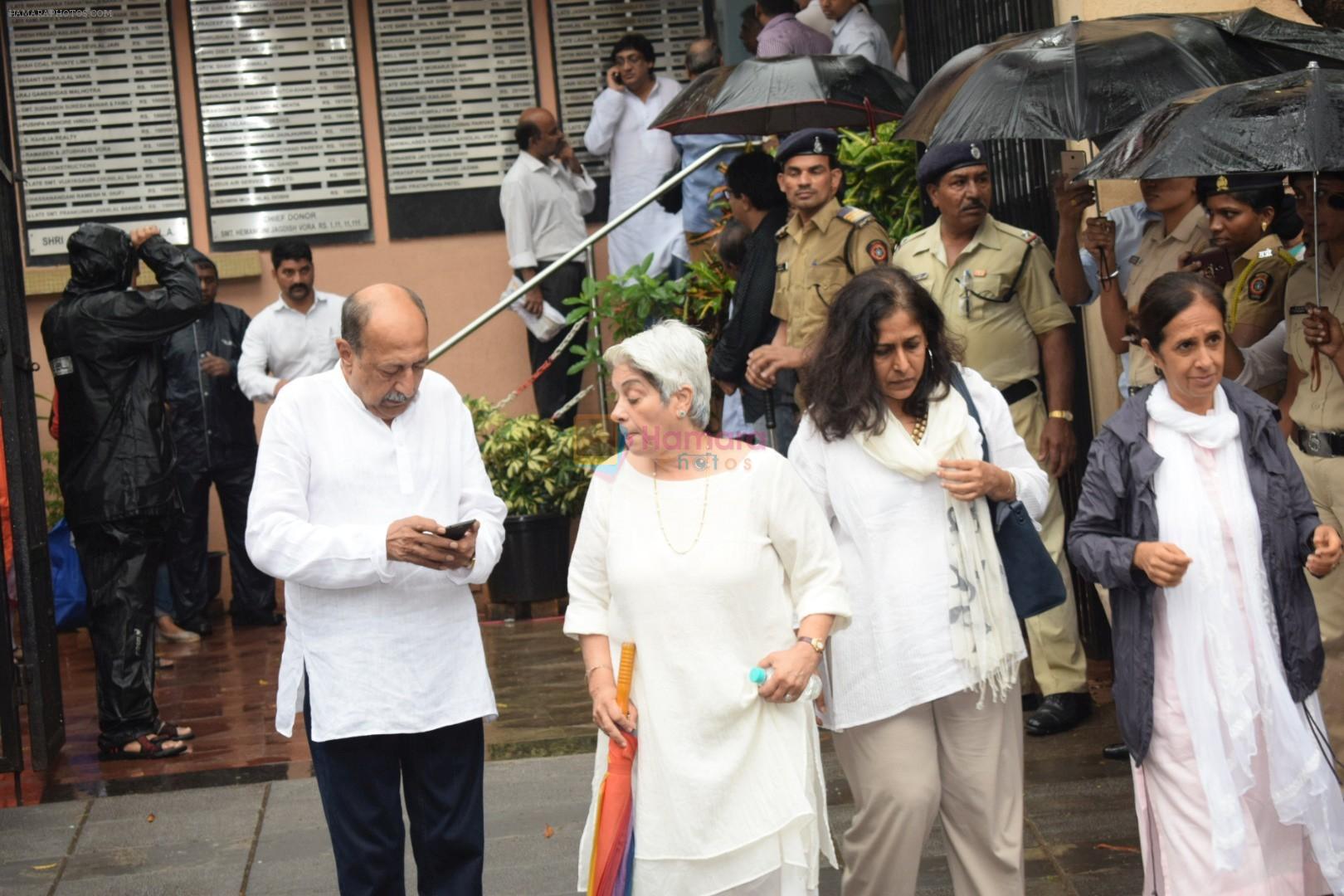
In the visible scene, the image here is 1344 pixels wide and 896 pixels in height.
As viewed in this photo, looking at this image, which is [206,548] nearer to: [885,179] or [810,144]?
[885,179]

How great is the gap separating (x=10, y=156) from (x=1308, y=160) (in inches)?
226

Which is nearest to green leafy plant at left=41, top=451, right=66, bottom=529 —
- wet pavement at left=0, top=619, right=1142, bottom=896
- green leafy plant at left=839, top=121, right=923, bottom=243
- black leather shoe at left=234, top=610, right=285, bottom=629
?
black leather shoe at left=234, top=610, right=285, bottom=629

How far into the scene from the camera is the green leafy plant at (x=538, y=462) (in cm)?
996

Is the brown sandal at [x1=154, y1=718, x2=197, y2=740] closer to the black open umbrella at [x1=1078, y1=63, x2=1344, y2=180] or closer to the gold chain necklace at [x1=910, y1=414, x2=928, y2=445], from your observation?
the gold chain necklace at [x1=910, y1=414, x2=928, y2=445]

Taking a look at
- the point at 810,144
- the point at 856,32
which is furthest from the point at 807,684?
the point at 856,32

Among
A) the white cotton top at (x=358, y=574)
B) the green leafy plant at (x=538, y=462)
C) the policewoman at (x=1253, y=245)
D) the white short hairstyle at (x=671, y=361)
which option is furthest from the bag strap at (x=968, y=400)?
the green leafy plant at (x=538, y=462)

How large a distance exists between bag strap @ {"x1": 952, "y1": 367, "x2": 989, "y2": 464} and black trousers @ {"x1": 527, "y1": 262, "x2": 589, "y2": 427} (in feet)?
22.2

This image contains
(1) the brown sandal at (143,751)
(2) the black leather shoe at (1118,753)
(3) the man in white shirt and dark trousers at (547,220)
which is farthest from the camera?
(3) the man in white shirt and dark trousers at (547,220)

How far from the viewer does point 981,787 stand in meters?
4.31

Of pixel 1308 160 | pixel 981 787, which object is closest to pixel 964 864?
pixel 981 787

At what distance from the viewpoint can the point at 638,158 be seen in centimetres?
1105

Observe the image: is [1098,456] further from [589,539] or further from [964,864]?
[589,539]

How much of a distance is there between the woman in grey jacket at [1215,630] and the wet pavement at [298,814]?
0.76 m

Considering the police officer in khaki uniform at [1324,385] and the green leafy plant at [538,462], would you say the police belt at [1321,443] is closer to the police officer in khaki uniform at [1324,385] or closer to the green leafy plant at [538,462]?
the police officer in khaki uniform at [1324,385]
